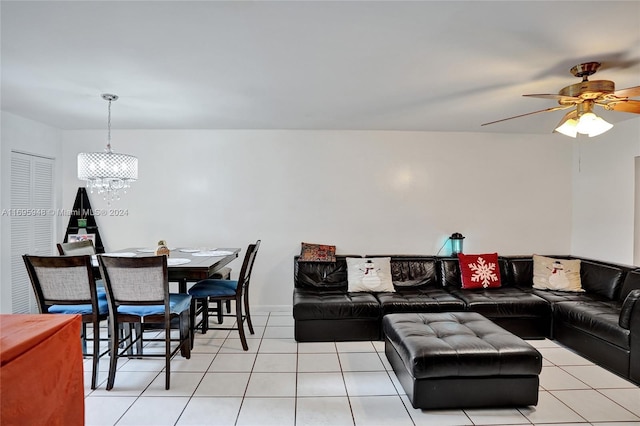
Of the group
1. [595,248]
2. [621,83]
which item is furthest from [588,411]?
[595,248]

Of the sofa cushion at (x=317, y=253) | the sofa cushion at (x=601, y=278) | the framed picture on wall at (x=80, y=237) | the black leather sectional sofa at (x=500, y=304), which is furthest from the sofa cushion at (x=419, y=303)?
the framed picture on wall at (x=80, y=237)

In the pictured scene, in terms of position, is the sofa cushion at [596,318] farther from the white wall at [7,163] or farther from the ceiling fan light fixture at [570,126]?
the white wall at [7,163]

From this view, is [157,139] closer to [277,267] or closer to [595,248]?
[277,267]

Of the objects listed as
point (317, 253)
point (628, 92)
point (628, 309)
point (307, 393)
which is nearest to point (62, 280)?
point (307, 393)

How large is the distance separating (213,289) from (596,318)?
3369mm

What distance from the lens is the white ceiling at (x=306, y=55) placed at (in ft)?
5.98

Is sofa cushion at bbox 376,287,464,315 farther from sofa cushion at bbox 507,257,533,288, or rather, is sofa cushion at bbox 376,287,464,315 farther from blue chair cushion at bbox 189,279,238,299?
blue chair cushion at bbox 189,279,238,299

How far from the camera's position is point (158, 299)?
2590mm

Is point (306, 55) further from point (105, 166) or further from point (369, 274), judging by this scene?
point (369, 274)

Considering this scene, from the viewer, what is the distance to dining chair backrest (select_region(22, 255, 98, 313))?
253 cm

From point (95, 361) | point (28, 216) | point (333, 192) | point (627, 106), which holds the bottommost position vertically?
point (95, 361)

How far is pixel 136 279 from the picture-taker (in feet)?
8.32

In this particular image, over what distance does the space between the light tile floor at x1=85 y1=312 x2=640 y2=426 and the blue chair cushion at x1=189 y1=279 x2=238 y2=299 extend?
0.50 m

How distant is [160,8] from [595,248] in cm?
512
